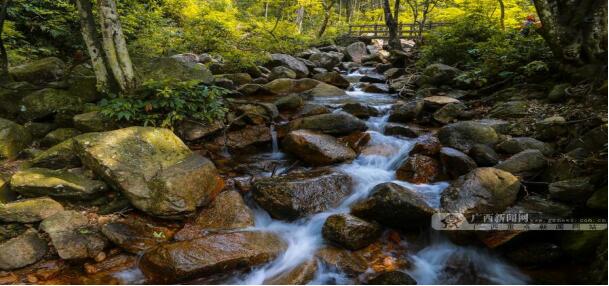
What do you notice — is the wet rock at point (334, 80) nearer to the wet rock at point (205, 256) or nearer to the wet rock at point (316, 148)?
the wet rock at point (316, 148)

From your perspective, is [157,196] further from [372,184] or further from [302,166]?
[372,184]

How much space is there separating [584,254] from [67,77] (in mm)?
8818

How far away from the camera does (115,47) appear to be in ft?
21.9

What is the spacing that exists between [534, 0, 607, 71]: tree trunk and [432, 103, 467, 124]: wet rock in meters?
2.08

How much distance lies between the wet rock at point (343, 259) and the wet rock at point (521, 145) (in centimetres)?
322

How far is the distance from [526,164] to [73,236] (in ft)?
19.8

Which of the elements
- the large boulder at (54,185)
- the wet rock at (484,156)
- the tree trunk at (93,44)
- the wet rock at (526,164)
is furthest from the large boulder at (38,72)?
the wet rock at (526,164)

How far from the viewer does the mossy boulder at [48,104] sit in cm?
682

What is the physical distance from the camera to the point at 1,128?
242 inches

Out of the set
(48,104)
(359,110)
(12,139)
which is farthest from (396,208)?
(48,104)

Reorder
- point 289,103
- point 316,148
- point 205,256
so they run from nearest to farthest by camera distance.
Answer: point 205,256 < point 316,148 < point 289,103

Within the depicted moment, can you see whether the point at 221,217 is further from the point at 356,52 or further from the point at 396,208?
the point at 356,52

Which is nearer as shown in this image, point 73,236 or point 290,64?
point 73,236

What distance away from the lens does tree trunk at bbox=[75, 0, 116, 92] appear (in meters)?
6.77
